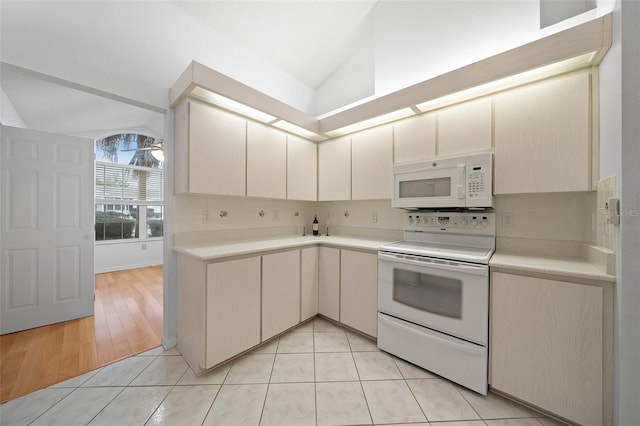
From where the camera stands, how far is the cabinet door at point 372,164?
93.7 inches

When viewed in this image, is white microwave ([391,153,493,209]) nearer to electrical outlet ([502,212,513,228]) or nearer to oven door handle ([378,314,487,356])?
electrical outlet ([502,212,513,228])

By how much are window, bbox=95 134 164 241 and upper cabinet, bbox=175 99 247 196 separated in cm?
346

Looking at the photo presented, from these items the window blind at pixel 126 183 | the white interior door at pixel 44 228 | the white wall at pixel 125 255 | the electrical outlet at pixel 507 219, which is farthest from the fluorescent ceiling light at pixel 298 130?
the white wall at pixel 125 255

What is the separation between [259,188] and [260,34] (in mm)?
1732

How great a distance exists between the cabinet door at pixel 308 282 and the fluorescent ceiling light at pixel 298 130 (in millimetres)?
1328

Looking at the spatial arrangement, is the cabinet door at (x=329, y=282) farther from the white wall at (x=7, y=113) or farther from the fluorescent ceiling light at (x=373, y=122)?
the white wall at (x=7, y=113)

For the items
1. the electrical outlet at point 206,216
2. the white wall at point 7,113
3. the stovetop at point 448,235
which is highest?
the white wall at point 7,113

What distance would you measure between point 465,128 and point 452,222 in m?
0.81

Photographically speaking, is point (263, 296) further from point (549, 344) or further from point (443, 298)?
point (549, 344)

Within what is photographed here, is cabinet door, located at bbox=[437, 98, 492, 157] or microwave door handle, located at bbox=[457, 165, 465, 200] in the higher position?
cabinet door, located at bbox=[437, 98, 492, 157]

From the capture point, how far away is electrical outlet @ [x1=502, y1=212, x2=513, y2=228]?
191cm

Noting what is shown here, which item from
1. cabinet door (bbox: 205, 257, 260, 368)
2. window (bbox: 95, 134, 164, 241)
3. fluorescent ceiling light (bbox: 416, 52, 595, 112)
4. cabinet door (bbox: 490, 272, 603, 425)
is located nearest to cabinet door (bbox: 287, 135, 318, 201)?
cabinet door (bbox: 205, 257, 260, 368)

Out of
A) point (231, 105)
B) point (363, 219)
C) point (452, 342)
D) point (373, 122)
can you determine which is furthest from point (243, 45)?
point (452, 342)

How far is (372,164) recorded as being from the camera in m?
2.48
